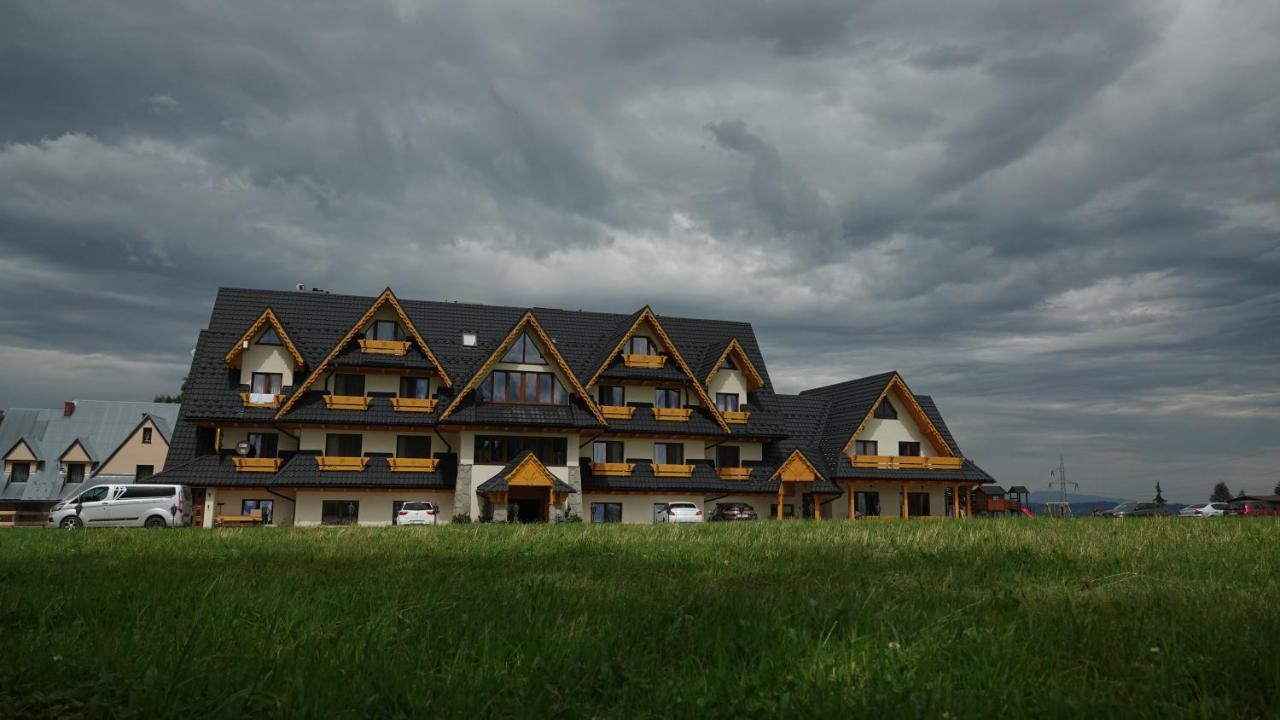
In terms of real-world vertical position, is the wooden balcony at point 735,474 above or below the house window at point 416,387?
below

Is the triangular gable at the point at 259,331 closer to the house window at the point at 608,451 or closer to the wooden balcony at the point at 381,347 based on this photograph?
the wooden balcony at the point at 381,347

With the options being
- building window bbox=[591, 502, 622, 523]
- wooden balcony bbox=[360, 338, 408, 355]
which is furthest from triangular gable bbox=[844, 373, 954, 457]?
wooden balcony bbox=[360, 338, 408, 355]

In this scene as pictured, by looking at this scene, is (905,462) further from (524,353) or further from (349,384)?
(349,384)

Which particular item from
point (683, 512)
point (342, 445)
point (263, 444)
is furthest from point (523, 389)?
point (263, 444)

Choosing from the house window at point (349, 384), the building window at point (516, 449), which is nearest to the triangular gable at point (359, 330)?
the house window at point (349, 384)

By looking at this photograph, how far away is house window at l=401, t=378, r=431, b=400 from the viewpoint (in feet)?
159

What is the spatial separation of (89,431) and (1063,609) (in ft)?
282

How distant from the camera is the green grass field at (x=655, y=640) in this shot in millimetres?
4918

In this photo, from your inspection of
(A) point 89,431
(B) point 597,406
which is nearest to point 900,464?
(B) point 597,406

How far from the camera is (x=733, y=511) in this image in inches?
1981

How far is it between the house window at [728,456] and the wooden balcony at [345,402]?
2093 centimetres

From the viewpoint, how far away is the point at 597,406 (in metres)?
48.8

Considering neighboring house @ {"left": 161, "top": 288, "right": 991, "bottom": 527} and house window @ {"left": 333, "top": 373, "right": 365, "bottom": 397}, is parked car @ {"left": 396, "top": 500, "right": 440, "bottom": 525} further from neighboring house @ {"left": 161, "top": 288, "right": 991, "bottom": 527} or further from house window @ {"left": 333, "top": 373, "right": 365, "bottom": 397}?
house window @ {"left": 333, "top": 373, "right": 365, "bottom": 397}

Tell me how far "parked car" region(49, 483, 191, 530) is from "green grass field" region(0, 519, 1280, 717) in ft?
105
